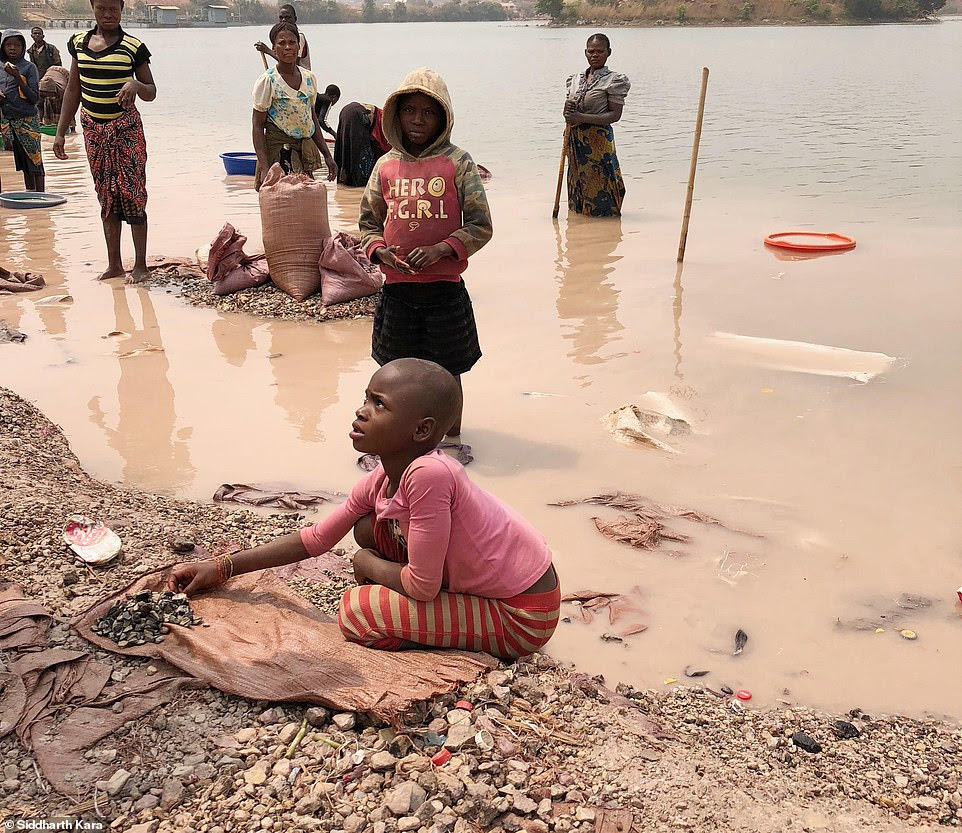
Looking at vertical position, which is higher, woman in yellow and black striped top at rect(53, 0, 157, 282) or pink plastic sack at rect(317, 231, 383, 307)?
woman in yellow and black striped top at rect(53, 0, 157, 282)

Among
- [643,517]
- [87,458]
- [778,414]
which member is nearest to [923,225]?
[778,414]

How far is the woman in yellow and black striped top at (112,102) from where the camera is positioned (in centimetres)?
566

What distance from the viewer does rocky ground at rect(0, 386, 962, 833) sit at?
1899mm

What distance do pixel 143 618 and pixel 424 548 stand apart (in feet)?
2.55

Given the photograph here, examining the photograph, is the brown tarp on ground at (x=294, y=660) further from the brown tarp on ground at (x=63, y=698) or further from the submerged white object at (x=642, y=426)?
the submerged white object at (x=642, y=426)

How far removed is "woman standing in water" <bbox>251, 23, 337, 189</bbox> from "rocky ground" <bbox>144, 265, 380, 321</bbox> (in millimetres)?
819

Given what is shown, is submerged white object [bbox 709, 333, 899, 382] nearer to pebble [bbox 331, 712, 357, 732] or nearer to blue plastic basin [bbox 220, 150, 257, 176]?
pebble [bbox 331, 712, 357, 732]

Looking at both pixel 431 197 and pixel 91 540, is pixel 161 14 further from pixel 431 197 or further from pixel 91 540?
pixel 91 540

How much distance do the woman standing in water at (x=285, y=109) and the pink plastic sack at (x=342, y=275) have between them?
941 mm

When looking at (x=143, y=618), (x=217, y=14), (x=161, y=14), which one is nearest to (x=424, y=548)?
(x=143, y=618)

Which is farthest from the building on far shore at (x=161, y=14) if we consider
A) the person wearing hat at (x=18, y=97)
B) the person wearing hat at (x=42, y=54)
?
the person wearing hat at (x=18, y=97)

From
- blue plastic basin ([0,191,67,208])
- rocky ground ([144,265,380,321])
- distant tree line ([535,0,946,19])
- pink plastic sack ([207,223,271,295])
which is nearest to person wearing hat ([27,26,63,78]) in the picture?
blue plastic basin ([0,191,67,208])

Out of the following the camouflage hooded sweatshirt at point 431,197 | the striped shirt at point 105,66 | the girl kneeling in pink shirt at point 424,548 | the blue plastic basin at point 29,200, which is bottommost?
the blue plastic basin at point 29,200

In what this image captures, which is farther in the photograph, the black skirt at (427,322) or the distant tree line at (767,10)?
the distant tree line at (767,10)
